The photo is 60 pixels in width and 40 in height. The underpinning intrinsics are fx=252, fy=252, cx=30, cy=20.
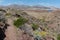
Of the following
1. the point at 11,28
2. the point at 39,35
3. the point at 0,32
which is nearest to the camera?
the point at 0,32

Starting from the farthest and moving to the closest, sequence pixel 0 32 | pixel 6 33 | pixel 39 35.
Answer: pixel 39 35 < pixel 6 33 < pixel 0 32

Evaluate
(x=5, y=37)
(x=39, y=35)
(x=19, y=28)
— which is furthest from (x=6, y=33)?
(x=39, y=35)

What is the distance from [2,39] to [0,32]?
445 mm

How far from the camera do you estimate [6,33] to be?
16.5 metres

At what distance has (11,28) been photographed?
17.6 meters

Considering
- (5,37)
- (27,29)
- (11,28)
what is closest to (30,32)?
(27,29)

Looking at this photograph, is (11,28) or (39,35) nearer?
(11,28)

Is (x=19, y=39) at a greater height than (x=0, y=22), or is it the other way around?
(x=0, y=22)

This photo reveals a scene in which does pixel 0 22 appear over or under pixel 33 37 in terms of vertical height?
over

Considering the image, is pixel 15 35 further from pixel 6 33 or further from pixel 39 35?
pixel 39 35

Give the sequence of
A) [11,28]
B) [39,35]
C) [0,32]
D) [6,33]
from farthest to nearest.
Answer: [39,35], [11,28], [6,33], [0,32]

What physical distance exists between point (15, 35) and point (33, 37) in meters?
1.66

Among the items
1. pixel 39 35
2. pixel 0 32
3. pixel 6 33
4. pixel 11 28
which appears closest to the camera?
pixel 0 32

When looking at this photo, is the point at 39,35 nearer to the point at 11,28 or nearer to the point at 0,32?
the point at 11,28
